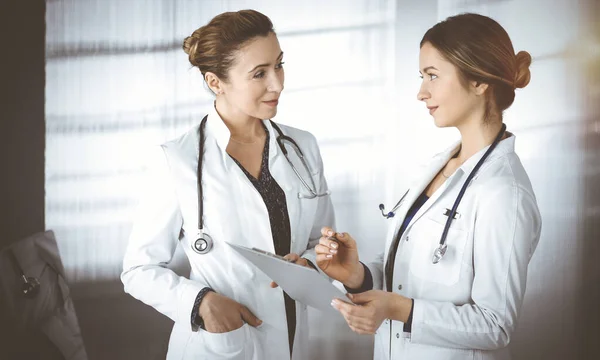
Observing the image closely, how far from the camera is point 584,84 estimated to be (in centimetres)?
234

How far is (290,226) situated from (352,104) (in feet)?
2.28

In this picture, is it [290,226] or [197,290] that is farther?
[290,226]

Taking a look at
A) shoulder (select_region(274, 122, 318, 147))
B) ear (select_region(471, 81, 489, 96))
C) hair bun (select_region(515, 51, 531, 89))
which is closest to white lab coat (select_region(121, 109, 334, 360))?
shoulder (select_region(274, 122, 318, 147))

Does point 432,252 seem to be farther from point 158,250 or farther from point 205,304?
point 158,250

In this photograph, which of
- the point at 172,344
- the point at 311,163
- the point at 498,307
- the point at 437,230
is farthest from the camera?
the point at 311,163

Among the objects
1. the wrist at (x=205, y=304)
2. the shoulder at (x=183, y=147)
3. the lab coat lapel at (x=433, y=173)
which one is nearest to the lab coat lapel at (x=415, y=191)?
the lab coat lapel at (x=433, y=173)

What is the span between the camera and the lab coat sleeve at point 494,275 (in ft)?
4.97

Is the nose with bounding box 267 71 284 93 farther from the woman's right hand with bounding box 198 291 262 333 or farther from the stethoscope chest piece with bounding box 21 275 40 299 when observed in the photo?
the stethoscope chest piece with bounding box 21 275 40 299

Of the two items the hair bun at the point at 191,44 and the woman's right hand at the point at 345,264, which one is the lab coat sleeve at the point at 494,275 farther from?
the hair bun at the point at 191,44

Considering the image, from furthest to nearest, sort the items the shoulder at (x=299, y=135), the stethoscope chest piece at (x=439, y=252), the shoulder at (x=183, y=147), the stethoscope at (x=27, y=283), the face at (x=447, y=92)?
the stethoscope at (x=27, y=283) → the shoulder at (x=299, y=135) → the shoulder at (x=183, y=147) → the face at (x=447, y=92) → the stethoscope chest piece at (x=439, y=252)

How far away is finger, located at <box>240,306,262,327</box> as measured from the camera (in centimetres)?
183

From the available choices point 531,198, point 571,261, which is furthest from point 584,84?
point 531,198

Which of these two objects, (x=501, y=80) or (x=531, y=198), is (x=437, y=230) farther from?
(x=501, y=80)

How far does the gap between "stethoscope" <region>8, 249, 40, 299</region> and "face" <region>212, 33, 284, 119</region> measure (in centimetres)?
111
